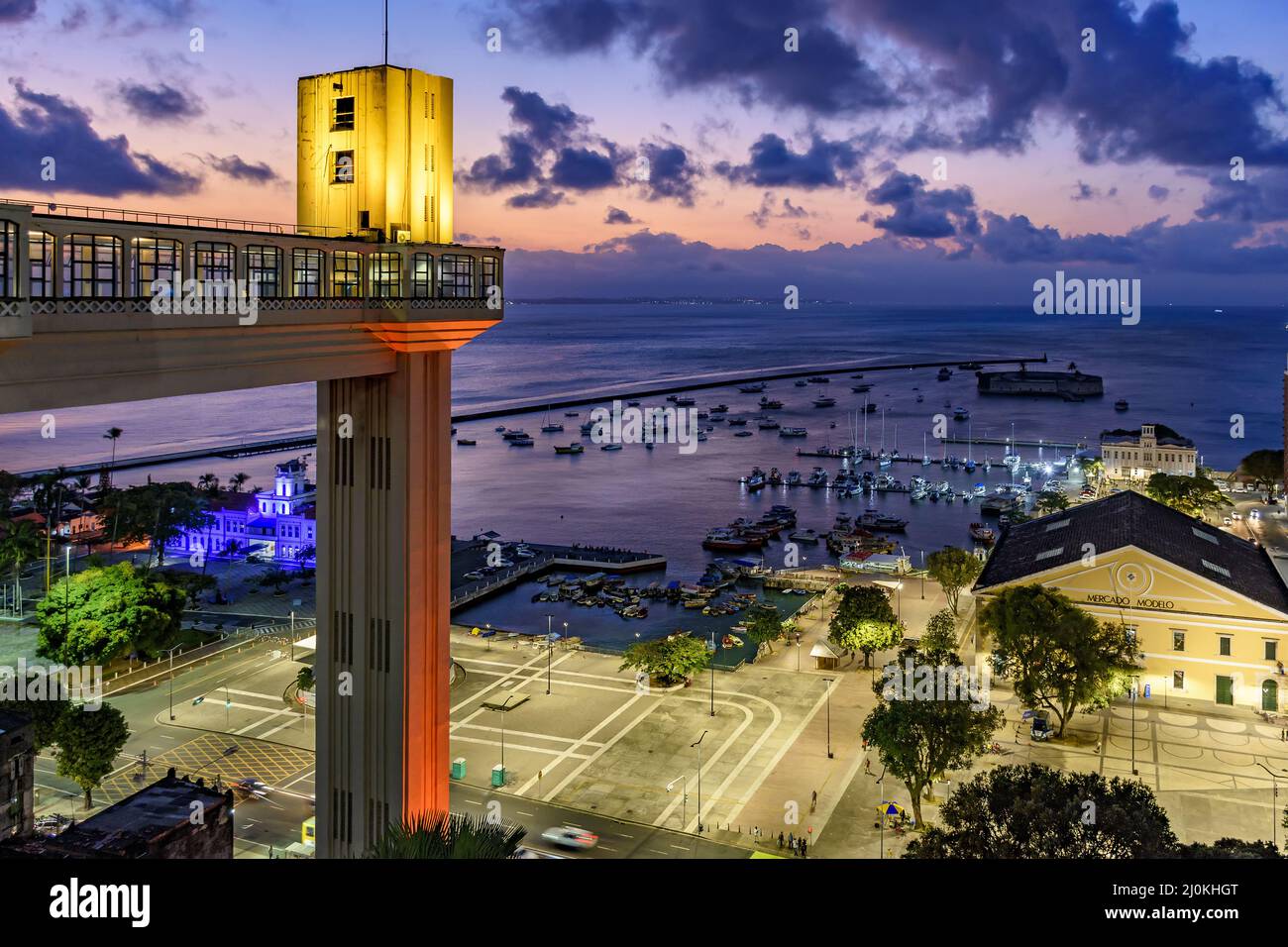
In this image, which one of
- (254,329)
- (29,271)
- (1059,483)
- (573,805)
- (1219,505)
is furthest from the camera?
(1059,483)

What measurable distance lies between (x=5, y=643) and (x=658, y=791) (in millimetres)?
33042

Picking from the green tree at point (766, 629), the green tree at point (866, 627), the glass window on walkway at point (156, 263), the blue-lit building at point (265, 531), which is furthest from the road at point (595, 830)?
the blue-lit building at point (265, 531)

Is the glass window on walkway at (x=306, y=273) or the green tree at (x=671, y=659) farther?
the green tree at (x=671, y=659)

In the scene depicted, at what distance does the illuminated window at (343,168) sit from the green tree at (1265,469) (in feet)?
286

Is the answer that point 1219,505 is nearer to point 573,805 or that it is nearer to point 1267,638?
point 1267,638

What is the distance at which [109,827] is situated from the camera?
2328 centimetres

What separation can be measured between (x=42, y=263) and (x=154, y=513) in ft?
235

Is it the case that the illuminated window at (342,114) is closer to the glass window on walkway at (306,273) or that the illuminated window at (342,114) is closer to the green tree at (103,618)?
the glass window on walkway at (306,273)

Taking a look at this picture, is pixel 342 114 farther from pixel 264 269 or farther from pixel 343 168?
pixel 264 269

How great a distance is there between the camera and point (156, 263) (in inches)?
534

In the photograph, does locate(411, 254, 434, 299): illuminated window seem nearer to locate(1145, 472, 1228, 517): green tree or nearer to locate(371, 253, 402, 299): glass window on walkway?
locate(371, 253, 402, 299): glass window on walkway

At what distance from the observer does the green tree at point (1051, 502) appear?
76312 mm

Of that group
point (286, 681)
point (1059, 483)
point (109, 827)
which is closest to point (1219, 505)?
point (1059, 483)
